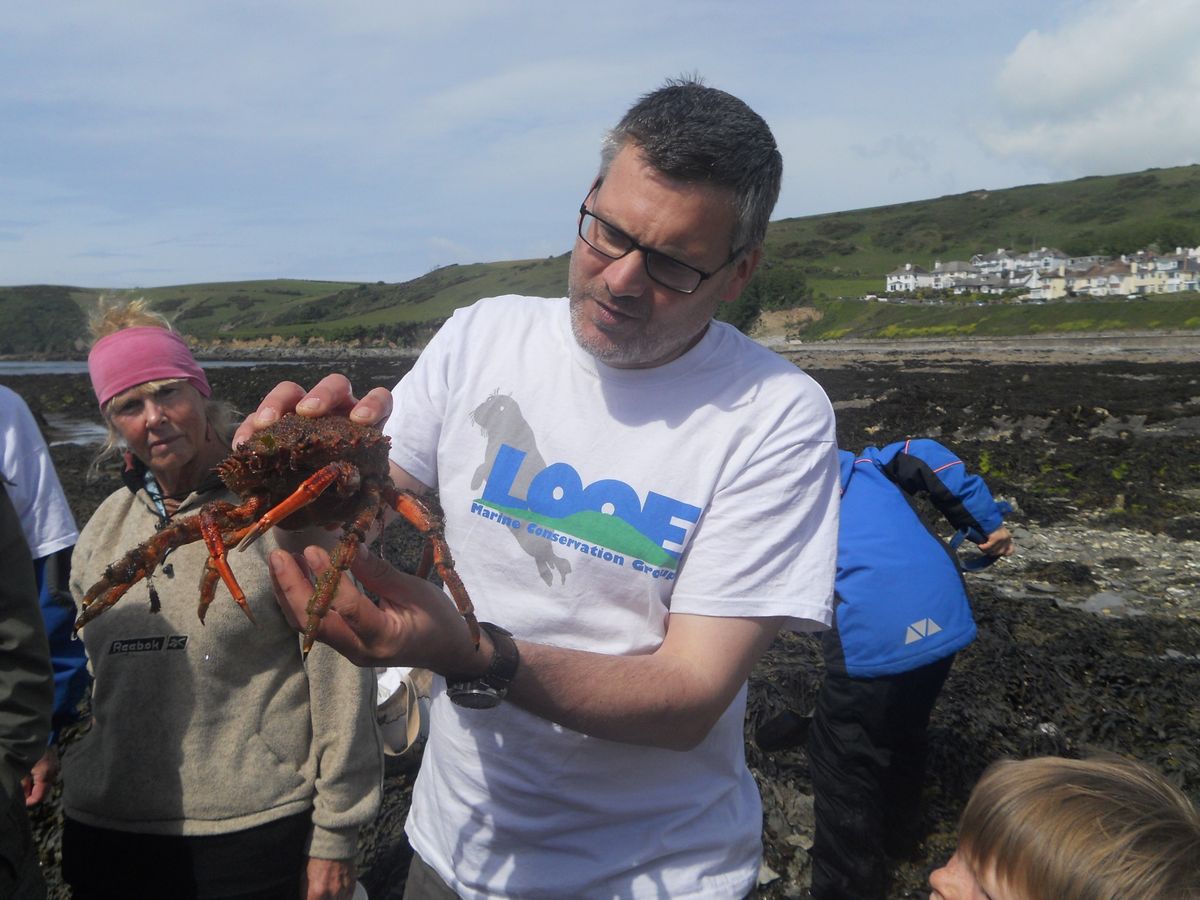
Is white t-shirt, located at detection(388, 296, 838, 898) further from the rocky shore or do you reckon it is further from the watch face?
the rocky shore

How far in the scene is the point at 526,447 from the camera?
7.64 ft

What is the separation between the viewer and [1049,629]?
24.6ft

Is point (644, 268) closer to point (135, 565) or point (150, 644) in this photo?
point (135, 565)

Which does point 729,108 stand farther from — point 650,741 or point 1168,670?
point 1168,670

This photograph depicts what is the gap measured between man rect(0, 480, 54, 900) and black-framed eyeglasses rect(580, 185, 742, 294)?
5.72 feet

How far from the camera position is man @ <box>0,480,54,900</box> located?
231 cm

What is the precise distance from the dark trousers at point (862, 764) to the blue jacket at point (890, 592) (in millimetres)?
130

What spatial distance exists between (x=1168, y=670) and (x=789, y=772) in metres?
3.39

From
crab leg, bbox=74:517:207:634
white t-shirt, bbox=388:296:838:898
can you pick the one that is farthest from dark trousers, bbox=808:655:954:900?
crab leg, bbox=74:517:207:634

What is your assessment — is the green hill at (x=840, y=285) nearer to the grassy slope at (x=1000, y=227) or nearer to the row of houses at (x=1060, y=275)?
the grassy slope at (x=1000, y=227)

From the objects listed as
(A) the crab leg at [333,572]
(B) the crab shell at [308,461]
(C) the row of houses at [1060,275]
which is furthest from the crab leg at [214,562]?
(C) the row of houses at [1060,275]

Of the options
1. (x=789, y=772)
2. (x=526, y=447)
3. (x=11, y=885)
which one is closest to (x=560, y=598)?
(x=526, y=447)

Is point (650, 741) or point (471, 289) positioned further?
point (471, 289)

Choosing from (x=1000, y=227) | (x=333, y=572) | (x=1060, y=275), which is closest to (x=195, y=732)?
(x=333, y=572)
